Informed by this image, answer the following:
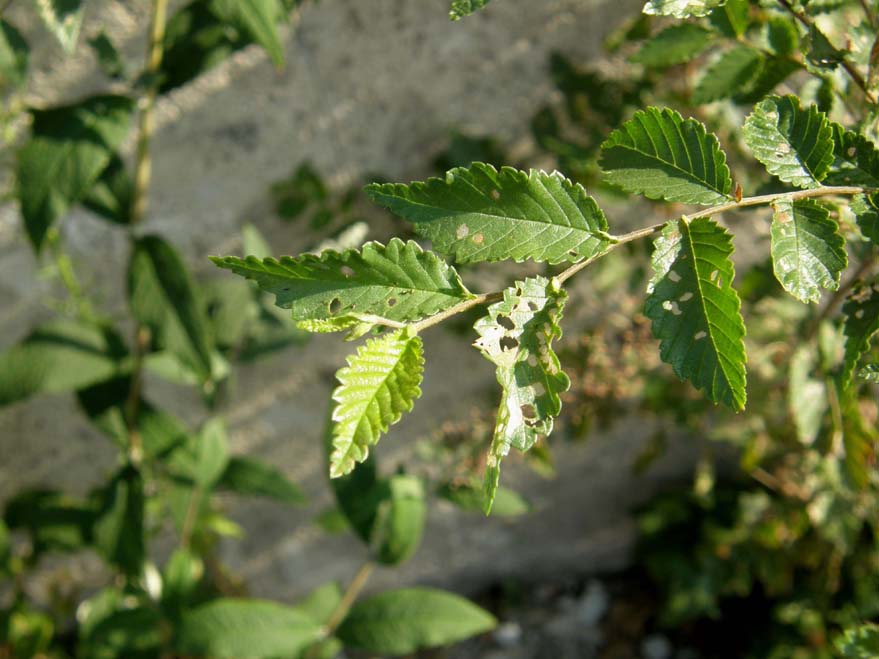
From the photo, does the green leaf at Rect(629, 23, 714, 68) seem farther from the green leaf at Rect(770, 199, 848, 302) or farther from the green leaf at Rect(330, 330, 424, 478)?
the green leaf at Rect(330, 330, 424, 478)

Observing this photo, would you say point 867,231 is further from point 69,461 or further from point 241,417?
point 69,461

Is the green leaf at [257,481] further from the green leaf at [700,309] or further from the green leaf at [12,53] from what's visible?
the green leaf at [700,309]

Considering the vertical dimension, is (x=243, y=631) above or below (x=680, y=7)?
below

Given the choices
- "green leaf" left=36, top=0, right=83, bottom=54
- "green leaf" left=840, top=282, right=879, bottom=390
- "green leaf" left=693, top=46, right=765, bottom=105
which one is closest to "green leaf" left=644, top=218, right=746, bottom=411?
"green leaf" left=840, top=282, right=879, bottom=390

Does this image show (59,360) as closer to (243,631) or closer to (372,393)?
(243,631)

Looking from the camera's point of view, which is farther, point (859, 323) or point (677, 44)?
point (677, 44)

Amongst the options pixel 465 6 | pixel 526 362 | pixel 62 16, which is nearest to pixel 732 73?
pixel 465 6

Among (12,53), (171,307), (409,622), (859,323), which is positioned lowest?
(409,622)
